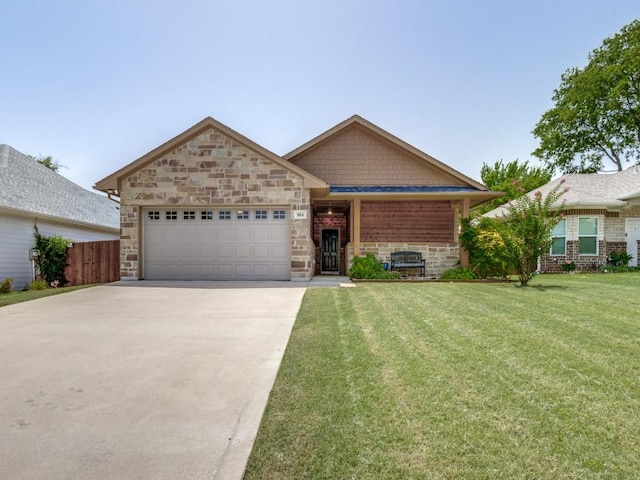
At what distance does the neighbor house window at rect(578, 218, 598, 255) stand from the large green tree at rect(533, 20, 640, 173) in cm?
1299

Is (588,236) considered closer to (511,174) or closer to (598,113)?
(598,113)

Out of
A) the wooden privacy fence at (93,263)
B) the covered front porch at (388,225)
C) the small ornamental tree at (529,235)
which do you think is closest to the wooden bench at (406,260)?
the covered front porch at (388,225)

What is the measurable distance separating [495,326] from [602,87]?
28623 millimetres

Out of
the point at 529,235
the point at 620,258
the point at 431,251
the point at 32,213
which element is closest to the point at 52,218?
the point at 32,213

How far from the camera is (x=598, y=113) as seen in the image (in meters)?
25.1

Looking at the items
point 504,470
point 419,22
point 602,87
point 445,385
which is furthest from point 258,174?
point 602,87

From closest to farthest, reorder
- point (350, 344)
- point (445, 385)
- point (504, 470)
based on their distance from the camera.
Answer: point (504, 470), point (445, 385), point (350, 344)

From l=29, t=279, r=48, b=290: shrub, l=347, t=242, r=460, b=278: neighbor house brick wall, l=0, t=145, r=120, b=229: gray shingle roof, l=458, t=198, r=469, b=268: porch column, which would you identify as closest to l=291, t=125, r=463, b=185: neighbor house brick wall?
l=458, t=198, r=469, b=268: porch column

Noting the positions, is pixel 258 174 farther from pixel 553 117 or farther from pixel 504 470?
pixel 553 117

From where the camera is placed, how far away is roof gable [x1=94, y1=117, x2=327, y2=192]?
11148mm

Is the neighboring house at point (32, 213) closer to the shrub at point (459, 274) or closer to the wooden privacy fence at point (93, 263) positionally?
the wooden privacy fence at point (93, 263)

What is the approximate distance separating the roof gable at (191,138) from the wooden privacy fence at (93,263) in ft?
7.98

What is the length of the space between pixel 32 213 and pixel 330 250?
11.6 m

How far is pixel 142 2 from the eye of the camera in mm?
9727
